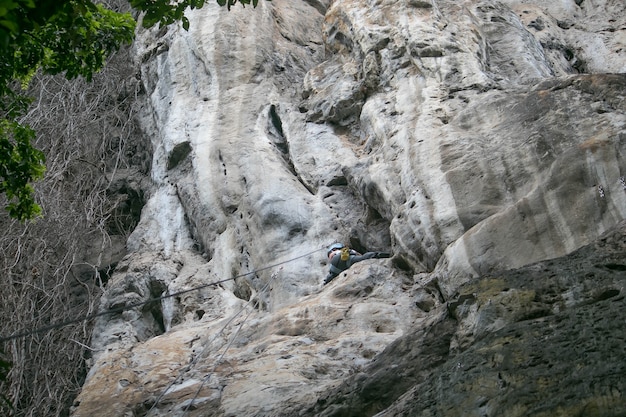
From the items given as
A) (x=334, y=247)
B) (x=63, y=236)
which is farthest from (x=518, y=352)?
(x=63, y=236)

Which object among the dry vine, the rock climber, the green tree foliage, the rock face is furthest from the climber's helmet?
the dry vine

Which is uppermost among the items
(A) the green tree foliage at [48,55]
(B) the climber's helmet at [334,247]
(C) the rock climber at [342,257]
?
(A) the green tree foliage at [48,55]

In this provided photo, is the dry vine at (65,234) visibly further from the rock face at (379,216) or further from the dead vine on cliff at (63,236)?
the rock face at (379,216)

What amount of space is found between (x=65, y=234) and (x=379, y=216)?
564 centimetres

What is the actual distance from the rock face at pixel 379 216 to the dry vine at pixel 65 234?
A: 3.42 feet

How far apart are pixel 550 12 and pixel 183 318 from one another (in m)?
7.14

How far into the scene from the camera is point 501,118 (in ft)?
28.8

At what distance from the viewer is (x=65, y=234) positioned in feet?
43.3

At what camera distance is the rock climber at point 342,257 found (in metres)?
9.13

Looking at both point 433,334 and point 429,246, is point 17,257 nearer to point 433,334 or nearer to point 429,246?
point 429,246

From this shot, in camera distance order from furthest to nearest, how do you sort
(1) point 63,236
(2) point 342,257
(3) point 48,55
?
1. (1) point 63,236
2. (2) point 342,257
3. (3) point 48,55

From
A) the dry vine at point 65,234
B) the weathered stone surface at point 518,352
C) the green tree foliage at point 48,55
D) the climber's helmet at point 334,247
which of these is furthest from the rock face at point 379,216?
the green tree foliage at point 48,55

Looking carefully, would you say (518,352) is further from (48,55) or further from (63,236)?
(63,236)

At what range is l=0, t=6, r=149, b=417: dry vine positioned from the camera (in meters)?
11.5
